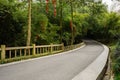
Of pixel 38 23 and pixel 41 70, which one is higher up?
pixel 38 23

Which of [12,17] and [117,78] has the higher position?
[12,17]

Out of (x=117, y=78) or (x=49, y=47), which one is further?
(x=49, y=47)

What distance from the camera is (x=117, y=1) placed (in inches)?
860

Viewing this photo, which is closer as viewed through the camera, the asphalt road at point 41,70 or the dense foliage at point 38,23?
the asphalt road at point 41,70

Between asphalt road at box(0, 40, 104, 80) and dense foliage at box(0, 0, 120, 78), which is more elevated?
dense foliage at box(0, 0, 120, 78)

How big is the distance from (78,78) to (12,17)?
1497 centimetres

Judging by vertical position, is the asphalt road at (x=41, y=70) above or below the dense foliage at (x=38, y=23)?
below

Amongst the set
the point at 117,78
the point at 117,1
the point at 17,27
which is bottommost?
the point at 117,78

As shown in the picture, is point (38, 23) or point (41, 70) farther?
point (38, 23)

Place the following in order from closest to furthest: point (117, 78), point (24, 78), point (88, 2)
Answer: point (24, 78) → point (117, 78) → point (88, 2)

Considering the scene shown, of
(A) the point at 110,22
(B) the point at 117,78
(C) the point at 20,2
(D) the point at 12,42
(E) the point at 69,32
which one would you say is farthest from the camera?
(A) the point at 110,22

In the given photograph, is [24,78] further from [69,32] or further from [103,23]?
[103,23]

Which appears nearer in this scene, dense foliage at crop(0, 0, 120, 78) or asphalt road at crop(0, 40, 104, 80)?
asphalt road at crop(0, 40, 104, 80)

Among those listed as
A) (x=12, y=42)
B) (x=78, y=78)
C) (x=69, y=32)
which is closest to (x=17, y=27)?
(x=12, y=42)
